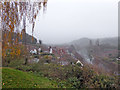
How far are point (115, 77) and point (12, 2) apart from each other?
208 inches

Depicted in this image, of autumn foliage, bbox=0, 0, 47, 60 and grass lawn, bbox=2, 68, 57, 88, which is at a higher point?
autumn foliage, bbox=0, 0, 47, 60

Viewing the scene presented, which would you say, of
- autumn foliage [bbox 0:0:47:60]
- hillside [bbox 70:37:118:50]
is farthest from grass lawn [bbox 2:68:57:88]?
hillside [bbox 70:37:118:50]

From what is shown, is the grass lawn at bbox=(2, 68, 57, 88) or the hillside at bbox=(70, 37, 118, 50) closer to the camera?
the grass lawn at bbox=(2, 68, 57, 88)

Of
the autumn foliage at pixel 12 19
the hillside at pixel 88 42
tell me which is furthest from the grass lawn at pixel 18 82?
the hillside at pixel 88 42

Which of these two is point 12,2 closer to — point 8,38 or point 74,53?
point 8,38

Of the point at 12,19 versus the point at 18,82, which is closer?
the point at 12,19

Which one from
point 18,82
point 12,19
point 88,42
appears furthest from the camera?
point 88,42

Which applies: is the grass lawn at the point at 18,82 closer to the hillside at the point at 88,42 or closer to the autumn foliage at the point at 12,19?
the autumn foliage at the point at 12,19

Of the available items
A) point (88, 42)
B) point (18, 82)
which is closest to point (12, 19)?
point (18, 82)

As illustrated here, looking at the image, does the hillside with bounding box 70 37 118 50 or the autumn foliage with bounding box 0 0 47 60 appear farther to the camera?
the hillside with bounding box 70 37 118 50

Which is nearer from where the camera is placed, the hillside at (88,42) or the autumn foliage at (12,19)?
the autumn foliage at (12,19)

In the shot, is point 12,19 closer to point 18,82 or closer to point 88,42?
point 18,82

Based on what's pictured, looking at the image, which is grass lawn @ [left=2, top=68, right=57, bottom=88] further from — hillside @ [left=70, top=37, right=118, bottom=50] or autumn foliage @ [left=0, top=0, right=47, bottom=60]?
hillside @ [left=70, top=37, right=118, bottom=50]

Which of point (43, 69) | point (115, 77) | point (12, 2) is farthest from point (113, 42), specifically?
point (12, 2)
